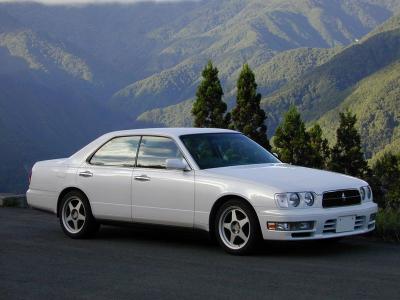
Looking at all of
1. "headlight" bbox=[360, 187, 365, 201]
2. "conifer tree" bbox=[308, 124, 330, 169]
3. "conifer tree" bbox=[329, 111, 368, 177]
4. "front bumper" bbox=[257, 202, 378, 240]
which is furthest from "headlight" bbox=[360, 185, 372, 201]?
"conifer tree" bbox=[329, 111, 368, 177]

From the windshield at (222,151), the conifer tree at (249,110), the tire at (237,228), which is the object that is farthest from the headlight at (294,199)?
the conifer tree at (249,110)

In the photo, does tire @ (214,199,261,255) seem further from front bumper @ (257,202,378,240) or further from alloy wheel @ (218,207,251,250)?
front bumper @ (257,202,378,240)

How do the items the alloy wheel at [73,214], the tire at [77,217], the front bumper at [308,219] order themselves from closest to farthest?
the front bumper at [308,219] → the tire at [77,217] → the alloy wheel at [73,214]

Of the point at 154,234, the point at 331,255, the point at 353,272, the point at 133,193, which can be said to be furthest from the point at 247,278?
the point at 154,234

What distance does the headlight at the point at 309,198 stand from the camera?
8.22m

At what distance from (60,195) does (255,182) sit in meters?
3.03

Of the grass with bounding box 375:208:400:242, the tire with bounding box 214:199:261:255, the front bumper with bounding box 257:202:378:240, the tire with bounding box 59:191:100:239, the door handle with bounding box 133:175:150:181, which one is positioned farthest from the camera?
the tire with bounding box 59:191:100:239

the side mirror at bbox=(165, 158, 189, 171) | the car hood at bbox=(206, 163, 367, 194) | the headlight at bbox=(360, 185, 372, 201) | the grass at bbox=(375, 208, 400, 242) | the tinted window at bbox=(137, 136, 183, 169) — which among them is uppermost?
the tinted window at bbox=(137, 136, 183, 169)

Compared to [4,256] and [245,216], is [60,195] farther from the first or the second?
[245,216]

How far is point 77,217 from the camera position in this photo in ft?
33.2

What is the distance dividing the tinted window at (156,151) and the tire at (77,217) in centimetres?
97

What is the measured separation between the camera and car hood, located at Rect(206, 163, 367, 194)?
829 cm

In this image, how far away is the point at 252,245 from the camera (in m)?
8.37

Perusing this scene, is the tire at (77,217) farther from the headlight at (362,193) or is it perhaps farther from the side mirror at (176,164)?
the headlight at (362,193)
